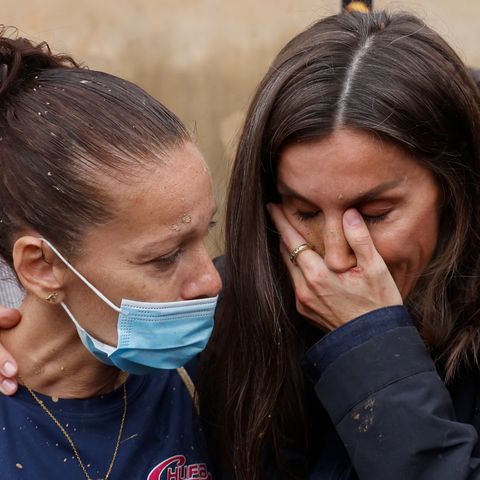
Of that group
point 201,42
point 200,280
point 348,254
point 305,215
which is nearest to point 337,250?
point 348,254

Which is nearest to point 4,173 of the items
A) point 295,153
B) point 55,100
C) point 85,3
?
point 55,100

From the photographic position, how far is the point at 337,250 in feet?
9.09

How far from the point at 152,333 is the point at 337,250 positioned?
0.58m

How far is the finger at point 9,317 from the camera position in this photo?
8.54ft

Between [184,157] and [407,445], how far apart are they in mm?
911

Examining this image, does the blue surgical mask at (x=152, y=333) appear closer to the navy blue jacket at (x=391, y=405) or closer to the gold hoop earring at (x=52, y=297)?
the gold hoop earring at (x=52, y=297)

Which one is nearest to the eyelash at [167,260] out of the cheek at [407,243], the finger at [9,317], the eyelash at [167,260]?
the eyelash at [167,260]

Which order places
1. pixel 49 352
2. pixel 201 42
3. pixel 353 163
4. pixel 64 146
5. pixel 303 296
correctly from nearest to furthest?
pixel 64 146
pixel 49 352
pixel 353 163
pixel 303 296
pixel 201 42

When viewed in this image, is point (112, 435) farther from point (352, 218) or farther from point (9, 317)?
point (352, 218)

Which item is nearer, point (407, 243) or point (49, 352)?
point (49, 352)

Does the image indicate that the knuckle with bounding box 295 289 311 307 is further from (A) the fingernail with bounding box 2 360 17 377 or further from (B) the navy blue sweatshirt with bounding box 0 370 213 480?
(A) the fingernail with bounding box 2 360 17 377

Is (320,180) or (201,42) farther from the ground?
(320,180)

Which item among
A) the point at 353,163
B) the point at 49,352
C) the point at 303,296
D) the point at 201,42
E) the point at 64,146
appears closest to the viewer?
the point at 64,146

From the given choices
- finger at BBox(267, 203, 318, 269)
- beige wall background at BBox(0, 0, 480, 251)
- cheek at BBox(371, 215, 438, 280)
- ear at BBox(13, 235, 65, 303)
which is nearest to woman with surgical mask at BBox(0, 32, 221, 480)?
ear at BBox(13, 235, 65, 303)
